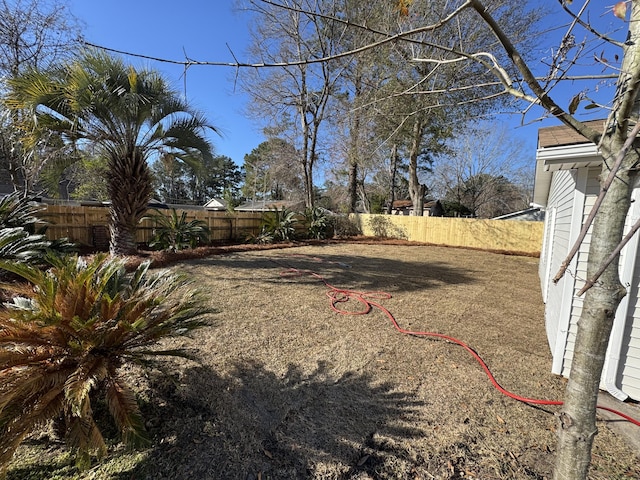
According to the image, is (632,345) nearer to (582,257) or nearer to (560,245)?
(582,257)

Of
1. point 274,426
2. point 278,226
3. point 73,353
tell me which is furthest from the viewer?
point 278,226

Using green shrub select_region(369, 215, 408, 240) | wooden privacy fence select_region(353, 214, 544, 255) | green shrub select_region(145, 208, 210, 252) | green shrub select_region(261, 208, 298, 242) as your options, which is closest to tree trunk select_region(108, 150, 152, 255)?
green shrub select_region(145, 208, 210, 252)

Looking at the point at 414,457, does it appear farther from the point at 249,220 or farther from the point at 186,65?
the point at 249,220

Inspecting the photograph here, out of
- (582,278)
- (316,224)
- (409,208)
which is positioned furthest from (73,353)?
(409,208)

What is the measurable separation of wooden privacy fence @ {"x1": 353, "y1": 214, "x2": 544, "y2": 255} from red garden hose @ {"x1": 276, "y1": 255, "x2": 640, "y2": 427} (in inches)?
392

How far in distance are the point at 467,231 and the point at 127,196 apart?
44.5ft

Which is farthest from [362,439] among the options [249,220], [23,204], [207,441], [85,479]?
[249,220]

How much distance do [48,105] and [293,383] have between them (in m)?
6.47

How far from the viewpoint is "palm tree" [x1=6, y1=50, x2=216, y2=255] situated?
5.04 meters

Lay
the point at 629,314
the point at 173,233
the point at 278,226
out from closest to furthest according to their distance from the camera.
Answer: the point at 629,314, the point at 173,233, the point at 278,226

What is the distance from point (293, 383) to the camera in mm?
2473

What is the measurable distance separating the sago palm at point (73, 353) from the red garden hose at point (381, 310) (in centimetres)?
257

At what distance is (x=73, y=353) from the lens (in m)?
1.68

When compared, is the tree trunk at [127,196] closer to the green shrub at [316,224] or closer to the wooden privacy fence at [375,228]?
the wooden privacy fence at [375,228]
